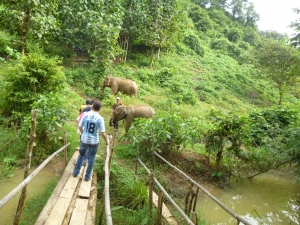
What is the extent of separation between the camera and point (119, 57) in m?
18.2

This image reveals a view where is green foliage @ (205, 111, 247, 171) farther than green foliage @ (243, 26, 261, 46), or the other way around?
green foliage @ (243, 26, 261, 46)

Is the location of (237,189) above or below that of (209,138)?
below

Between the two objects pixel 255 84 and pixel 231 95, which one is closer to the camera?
pixel 231 95

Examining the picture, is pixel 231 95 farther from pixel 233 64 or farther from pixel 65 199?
pixel 65 199

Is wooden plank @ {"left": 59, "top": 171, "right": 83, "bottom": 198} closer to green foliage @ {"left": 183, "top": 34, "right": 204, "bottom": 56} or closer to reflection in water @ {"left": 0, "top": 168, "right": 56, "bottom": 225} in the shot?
reflection in water @ {"left": 0, "top": 168, "right": 56, "bottom": 225}

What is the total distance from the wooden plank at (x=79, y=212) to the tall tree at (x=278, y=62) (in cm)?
1961

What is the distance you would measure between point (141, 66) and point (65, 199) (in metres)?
15.2

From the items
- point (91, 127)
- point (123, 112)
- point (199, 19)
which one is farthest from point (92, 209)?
point (199, 19)

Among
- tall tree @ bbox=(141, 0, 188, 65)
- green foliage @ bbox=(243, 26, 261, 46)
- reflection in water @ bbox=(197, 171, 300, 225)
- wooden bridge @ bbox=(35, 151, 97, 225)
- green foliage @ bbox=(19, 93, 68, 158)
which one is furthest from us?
green foliage @ bbox=(243, 26, 261, 46)

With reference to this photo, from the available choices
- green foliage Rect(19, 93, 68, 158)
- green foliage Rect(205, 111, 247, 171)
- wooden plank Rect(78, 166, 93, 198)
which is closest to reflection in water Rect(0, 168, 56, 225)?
green foliage Rect(19, 93, 68, 158)

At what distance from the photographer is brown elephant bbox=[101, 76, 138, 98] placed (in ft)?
39.4

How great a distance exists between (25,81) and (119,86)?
5323 mm

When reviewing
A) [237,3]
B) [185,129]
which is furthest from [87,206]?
[237,3]

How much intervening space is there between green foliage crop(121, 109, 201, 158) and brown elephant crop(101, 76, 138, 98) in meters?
5.19
